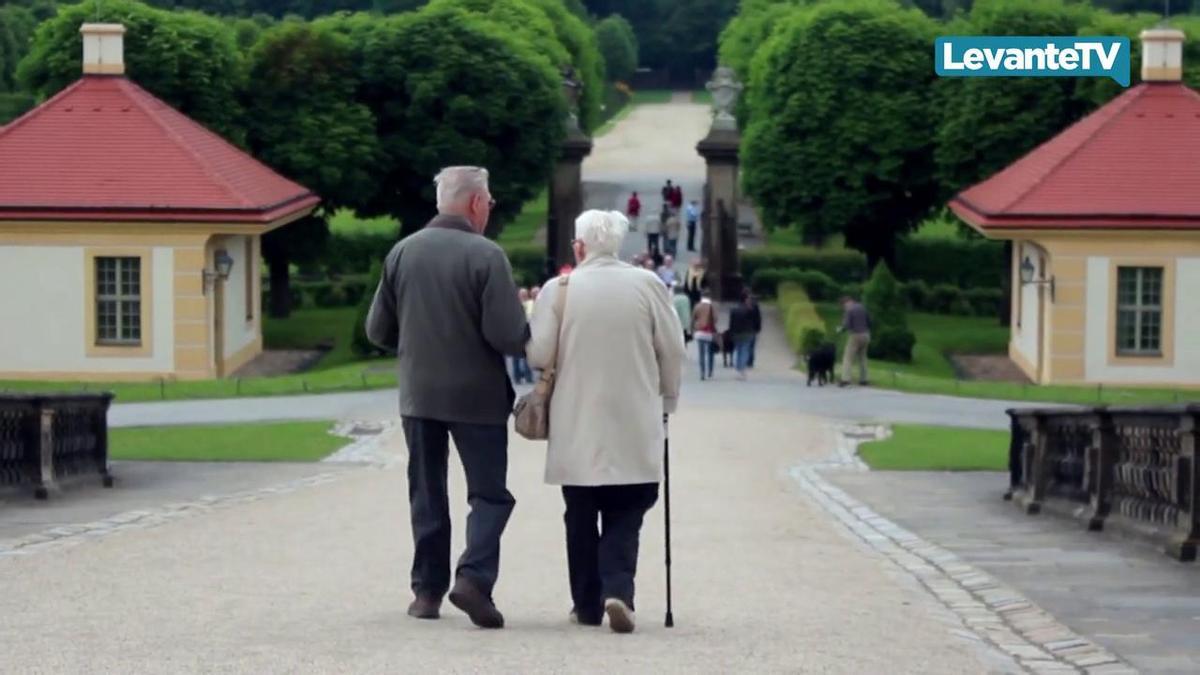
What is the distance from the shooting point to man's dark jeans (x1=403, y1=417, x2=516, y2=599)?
10.5 meters

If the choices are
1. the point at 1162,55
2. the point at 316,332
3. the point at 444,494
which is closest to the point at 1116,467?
the point at 444,494

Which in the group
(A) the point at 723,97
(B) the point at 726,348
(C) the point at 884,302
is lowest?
(B) the point at 726,348

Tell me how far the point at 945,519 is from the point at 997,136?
110 feet

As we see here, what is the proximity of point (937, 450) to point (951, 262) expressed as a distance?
3603 cm

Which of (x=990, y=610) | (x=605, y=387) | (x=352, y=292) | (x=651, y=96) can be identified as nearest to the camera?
(x=605, y=387)

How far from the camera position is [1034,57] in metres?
50.7

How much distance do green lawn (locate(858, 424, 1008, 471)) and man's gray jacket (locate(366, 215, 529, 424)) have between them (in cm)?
1412

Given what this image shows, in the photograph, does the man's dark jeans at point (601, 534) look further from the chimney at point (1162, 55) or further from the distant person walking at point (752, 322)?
the chimney at point (1162, 55)

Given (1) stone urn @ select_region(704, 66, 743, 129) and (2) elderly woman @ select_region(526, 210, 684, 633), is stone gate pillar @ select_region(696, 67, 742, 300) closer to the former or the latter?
(1) stone urn @ select_region(704, 66, 743, 129)

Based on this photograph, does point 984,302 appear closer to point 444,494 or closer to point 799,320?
point 799,320

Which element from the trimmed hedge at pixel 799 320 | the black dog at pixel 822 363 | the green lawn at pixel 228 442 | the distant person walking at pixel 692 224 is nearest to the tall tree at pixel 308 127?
the trimmed hedge at pixel 799 320

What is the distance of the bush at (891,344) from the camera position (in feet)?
143

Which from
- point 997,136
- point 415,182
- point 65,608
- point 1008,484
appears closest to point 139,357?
point 415,182

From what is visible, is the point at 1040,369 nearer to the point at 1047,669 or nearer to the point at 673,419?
the point at 673,419
